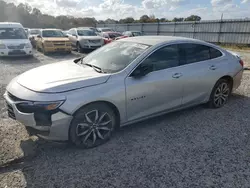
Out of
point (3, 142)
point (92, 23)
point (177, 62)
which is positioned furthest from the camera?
point (92, 23)

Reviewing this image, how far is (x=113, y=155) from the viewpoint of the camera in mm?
3045

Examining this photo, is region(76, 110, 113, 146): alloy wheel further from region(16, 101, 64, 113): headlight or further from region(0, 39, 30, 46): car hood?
region(0, 39, 30, 46): car hood

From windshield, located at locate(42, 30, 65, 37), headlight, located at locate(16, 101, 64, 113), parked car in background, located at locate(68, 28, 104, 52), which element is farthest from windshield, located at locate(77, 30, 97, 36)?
headlight, located at locate(16, 101, 64, 113)

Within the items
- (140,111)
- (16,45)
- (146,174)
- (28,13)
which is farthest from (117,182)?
(28,13)

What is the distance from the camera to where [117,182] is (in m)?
2.52

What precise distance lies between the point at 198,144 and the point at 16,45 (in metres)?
10.8

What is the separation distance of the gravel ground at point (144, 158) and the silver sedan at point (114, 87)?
30cm

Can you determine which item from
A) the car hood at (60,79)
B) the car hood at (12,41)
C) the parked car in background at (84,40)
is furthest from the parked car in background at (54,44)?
the car hood at (60,79)

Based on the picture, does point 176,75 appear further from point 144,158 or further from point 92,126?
point 92,126

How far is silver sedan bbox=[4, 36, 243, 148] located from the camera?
282 cm

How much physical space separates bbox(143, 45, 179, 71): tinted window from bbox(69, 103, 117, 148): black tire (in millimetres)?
1084

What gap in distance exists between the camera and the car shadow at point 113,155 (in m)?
2.59

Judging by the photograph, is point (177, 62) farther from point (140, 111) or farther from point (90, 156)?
point (90, 156)

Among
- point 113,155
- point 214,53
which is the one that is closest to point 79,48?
point 214,53
